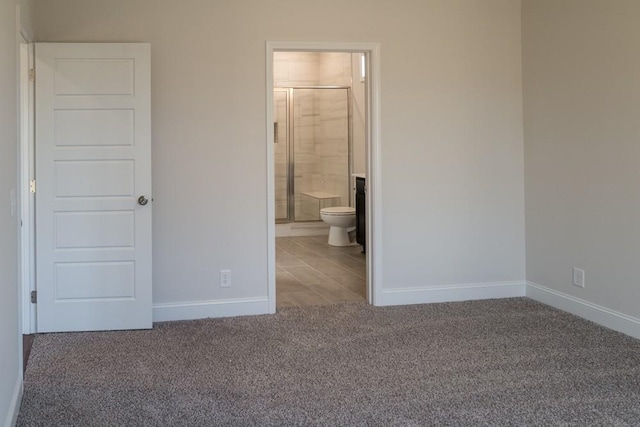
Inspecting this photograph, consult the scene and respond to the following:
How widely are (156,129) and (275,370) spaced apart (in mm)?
1963

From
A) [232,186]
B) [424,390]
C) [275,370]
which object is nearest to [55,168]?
[232,186]

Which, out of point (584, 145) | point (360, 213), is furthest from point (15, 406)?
point (360, 213)

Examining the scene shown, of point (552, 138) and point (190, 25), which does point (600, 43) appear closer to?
point (552, 138)

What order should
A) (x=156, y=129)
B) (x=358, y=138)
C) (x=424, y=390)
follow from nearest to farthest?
(x=424, y=390) < (x=156, y=129) < (x=358, y=138)

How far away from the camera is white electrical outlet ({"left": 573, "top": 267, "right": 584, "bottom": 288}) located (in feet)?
14.2

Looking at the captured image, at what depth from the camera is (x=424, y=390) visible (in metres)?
2.96

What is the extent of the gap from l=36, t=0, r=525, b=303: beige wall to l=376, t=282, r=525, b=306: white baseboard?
2.4 inches

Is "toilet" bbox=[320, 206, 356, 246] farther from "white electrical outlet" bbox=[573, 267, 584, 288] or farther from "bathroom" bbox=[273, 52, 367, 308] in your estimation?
"white electrical outlet" bbox=[573, 267, 584, 288]

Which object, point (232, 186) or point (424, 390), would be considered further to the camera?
point (232, 186)

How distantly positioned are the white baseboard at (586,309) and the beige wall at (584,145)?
0.05 m

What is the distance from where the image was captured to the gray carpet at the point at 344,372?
2688 millimetres

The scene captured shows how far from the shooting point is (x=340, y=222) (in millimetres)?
7746

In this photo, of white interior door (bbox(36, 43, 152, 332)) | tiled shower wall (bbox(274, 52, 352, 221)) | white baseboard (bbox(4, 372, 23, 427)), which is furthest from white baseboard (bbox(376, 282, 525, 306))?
tiled shower wall (bbox(274, 52, 352, 221))

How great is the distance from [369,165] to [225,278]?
1377 mm
